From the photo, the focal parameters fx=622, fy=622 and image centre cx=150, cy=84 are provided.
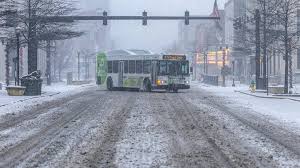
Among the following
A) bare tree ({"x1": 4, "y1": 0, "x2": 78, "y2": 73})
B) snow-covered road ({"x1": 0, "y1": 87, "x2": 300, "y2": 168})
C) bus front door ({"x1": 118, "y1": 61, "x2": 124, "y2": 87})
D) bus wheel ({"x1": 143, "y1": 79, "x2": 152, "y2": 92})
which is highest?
bare tree ({"x1": 4, "y1": 0, "x2": 78, "y2": 73})

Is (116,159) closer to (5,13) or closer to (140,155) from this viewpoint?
(140,155)

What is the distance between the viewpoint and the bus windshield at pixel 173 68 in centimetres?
4112

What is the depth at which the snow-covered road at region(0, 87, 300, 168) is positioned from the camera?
1025cm

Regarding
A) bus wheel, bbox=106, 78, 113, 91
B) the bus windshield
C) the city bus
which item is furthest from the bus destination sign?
bus wheel, bbox=106, 78, 113, 91

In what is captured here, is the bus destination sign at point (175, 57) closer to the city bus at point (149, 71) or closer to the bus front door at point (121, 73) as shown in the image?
the city bus at point (149, 71)

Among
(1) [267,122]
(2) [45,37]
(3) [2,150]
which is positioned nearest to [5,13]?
(2) [45,37]

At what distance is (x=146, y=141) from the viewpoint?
13.1 m

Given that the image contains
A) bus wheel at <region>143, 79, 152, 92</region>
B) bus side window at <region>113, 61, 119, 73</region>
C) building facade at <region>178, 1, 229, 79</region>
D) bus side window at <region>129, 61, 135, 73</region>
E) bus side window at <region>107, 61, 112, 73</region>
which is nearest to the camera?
bus wheel at <region>143, 79, 152, 92</region>

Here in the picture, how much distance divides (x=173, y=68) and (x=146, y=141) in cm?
2860

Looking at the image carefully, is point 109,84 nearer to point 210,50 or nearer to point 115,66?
point 115,66

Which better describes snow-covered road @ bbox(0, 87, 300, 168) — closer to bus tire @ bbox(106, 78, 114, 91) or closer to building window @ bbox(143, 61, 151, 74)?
building window @ bbox(143, 61, 151, 74)

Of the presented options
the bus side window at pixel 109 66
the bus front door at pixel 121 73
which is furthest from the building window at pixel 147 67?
the bus side window at pixel 109 66

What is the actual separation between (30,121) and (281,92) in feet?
79.6

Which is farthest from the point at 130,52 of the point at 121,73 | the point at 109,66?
the point at 109,66
